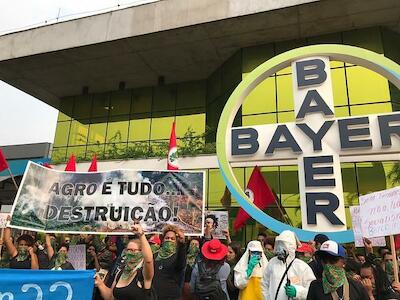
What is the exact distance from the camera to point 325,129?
30.7ft

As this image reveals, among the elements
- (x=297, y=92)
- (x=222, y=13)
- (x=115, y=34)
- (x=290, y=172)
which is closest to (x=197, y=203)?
(x=297, y=92)

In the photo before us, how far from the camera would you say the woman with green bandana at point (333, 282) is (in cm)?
319

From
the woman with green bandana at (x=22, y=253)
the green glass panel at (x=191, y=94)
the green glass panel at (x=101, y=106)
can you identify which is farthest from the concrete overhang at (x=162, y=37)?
the woman with green bandana at (x=22, y=253)

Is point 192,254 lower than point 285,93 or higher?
lower

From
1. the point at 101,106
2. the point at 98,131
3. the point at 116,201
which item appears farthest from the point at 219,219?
the point at 101,106

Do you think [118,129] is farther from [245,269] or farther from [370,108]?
[245,269]

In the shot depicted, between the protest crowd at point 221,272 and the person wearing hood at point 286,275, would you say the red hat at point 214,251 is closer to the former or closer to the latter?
the protest crowd at point 221,272

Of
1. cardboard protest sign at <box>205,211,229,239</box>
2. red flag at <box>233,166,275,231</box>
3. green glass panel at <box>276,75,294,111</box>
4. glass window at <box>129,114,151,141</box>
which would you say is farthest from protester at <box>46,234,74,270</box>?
glass window at <box>129,114,151,141</box>

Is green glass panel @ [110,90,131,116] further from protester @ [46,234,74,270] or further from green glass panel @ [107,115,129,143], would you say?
protester @ [46,234,74,270]

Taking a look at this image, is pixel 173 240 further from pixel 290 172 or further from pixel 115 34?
pixel 115 34

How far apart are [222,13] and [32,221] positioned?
9.98 metres

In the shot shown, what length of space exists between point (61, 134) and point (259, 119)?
428 inches

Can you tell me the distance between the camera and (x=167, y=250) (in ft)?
13.0

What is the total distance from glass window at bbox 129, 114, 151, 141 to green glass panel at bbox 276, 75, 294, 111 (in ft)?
22.4
